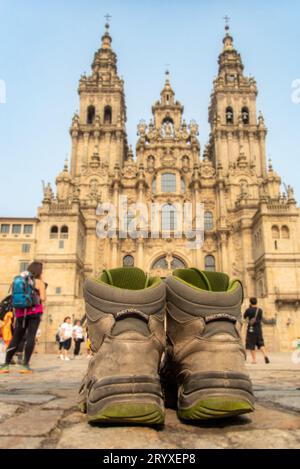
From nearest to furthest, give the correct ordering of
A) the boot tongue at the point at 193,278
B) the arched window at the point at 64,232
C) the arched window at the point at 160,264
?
the boot tongue at the point at 193,278 → the arched window at the point at 64,232 → the arched window at the point at 160,264

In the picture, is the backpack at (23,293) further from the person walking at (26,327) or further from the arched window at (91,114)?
the arched window at (91,114)

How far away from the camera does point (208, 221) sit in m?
33.6

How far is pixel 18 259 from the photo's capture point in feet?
93.4

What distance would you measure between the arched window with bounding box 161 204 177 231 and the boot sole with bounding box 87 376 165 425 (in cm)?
3072

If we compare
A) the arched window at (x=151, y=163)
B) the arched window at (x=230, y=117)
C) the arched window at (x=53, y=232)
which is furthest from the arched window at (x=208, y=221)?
the arched window at (x=53, y=232)

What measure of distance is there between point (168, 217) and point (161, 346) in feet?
102

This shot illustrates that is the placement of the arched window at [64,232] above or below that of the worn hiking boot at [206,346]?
above

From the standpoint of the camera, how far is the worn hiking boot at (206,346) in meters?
2.19

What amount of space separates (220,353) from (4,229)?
29.4 metres

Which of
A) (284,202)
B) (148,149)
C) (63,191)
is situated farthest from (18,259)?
(284,202)

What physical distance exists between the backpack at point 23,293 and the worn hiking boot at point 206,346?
4316 millimetres
